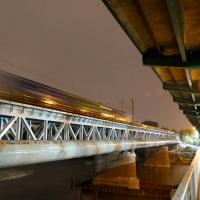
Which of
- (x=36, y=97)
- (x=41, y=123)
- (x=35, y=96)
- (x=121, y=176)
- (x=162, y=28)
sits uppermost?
(x=35, y=96)

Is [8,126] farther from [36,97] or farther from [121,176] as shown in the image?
[36,97]

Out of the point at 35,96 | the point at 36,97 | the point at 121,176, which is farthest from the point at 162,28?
the point at 35,96

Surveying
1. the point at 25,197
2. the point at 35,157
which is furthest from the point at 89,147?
the point at 25,197

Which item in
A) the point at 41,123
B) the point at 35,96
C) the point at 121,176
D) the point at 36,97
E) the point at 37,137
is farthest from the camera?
the point at 35,96

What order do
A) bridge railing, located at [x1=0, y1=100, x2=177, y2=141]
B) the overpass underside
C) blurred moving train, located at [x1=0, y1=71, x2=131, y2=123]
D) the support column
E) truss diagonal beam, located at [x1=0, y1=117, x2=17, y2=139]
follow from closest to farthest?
the overpass underside → truss diagonal beam, located at [x1=0, y1=117, x2=17, y2=139] → bridge railing, located at [x1=0, y1=100, x2=177, y2=141] → blurred moving train, located at [x1=0, y1=71, x2=131, y2=123] → the support column

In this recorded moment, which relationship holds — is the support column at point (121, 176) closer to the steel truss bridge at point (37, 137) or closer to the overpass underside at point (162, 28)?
the steel truss bridge at point (37, 137)

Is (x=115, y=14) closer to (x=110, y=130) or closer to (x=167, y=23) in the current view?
(x=167, y=23)

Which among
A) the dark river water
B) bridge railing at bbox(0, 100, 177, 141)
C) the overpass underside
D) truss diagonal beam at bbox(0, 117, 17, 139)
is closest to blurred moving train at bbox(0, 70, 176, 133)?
bridge railing at bbox(0, 100, 177, 141)

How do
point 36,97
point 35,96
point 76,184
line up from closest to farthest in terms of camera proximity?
point 36,97, point 76,184, point 35,96

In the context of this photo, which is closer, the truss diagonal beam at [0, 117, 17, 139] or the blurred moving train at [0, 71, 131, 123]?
the truss diagonal beam at [0, 117, 17, 139]

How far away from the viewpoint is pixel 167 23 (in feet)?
19.6

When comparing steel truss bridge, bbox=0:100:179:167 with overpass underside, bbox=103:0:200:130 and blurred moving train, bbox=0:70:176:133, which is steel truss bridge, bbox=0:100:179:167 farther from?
overpass underside, bbox=103:0:200:130

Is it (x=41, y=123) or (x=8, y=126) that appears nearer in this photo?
(x=8, y=126)

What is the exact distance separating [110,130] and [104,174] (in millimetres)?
6205
